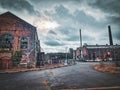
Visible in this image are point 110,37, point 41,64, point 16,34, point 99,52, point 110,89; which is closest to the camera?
point 110,89

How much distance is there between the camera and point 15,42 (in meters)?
→ 24.4

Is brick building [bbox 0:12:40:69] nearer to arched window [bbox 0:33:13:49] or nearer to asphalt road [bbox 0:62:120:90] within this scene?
arched window [bbox 0:33:13:49]

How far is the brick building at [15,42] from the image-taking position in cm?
2303

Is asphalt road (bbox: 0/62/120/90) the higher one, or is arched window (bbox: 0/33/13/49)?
arched window (bbox: 0/33/13/49)

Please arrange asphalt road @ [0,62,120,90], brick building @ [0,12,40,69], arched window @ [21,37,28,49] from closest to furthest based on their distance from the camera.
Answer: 1. asphalt road @ [0,62,120,90]
2. brick building @ [0,12,40,69]
3. arched window @ [21,37,28,49]

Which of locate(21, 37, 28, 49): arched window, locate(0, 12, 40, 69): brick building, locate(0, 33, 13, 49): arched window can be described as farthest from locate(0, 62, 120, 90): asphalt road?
locate(0, 33, 13, 49): arched window

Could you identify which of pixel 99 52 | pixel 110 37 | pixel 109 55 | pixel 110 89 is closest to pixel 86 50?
pixel 99 52

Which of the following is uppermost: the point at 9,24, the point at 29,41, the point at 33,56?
the point at 9,24

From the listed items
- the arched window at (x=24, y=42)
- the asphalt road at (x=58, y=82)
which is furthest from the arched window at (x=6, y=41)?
the asphalt road at (x=58, y=82)

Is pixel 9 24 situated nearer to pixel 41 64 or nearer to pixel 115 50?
pixel 41 64

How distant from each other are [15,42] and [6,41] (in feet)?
5.72

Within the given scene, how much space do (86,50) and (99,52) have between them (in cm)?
542

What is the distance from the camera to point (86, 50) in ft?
167

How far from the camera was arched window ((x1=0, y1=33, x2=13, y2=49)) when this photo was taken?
2400 cm
